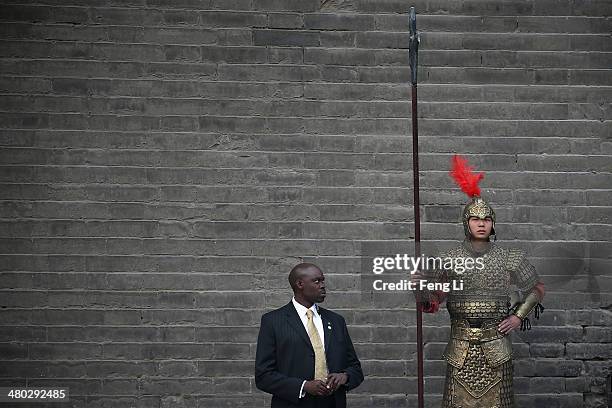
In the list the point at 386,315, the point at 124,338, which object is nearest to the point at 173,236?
the point at 124,338

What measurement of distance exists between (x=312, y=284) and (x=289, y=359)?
468mm

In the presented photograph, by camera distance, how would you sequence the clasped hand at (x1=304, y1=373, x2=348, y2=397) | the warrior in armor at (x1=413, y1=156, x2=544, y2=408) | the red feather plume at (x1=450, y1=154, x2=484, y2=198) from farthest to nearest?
the red feather plume at (x1=450, y1=154, x2=484, y2=198) < the warrior in armor at (x1=413, y1=156, x2=544, y2=408) < the clasped hand at (x1=304, y1=373, x2=348, y2=397)

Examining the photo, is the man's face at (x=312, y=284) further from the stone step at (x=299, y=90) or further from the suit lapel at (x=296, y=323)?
the stone step at (x=299, y=90)

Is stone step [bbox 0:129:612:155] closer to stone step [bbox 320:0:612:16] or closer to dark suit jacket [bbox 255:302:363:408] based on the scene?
stone step [bbox 320:0:612:16]

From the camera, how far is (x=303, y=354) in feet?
18.4

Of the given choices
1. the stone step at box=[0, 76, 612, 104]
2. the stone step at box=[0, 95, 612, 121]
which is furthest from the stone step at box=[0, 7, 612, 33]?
the stone step at box=[0, 95, 612, 121]

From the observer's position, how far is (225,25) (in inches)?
288

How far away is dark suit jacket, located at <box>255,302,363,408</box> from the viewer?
218 inches

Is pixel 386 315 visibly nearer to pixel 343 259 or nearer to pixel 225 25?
pixel 343 259

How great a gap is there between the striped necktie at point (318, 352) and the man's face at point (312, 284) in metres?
0.16

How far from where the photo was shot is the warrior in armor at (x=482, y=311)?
20.3 feet

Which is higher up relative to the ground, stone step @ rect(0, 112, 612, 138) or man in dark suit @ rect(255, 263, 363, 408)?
stone step @ rect(0, 112, 612, 138)

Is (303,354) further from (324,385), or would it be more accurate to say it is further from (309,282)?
(309,282)

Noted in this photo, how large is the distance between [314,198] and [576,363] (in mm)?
2405
